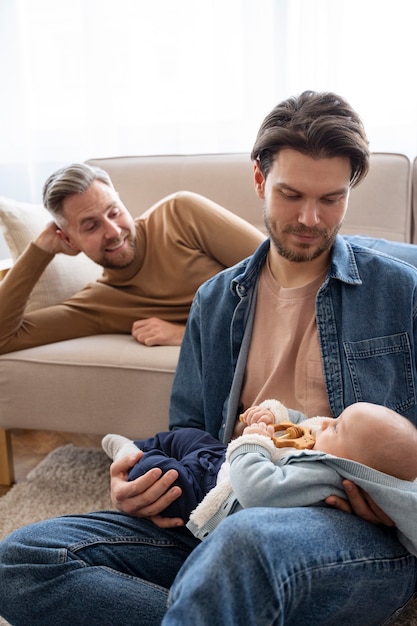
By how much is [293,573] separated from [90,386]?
1.22 meters

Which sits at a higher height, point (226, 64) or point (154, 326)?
point (226, 64)

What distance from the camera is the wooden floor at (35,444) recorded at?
2.46 meters

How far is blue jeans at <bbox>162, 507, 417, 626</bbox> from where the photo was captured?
0.89 meters

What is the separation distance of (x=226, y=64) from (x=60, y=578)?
247 centimetres

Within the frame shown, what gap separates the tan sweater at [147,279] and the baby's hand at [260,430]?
37.3 inches

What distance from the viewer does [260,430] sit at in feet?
3.91

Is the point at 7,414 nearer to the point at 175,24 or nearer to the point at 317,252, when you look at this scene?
the point at 317,252

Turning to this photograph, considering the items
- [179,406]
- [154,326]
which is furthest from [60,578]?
[154,326]

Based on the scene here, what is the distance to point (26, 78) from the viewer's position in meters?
3.51


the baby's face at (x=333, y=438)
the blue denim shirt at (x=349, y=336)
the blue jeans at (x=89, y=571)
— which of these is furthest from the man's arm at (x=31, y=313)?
the baby's face at (x=333, y=438)

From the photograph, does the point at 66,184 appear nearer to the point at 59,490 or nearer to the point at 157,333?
the point at 157,333

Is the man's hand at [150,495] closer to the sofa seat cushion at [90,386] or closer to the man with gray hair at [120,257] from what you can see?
the sofa seat cushion at [90,386]

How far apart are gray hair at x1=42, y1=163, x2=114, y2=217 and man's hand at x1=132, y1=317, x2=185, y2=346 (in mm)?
433

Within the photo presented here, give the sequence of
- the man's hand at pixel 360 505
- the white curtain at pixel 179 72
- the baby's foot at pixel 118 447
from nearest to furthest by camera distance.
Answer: the man's hand at pixel 360 505 < the baby's foot at pixel 118 447 < the white curtain at pixel 179 72
